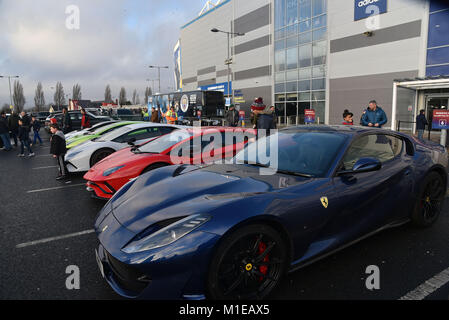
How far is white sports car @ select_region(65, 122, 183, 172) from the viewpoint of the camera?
7.21m

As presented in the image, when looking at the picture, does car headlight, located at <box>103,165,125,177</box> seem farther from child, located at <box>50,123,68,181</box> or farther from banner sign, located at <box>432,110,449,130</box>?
banner sign, located at <box>432,110,449,130</box>

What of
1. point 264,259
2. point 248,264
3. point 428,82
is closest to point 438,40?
point 428,82

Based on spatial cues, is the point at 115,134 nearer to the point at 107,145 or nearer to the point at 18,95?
the point at 107,145

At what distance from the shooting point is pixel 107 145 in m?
7.45

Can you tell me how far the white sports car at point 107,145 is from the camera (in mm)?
7207

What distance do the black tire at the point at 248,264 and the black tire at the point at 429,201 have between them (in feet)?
7.18

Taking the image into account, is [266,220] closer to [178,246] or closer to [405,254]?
[178,246]

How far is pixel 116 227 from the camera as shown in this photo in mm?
2418

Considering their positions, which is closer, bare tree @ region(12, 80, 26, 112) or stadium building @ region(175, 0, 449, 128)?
stadium building @ region(175, 0, 449, 128)

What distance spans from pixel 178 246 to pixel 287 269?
3.24 ft

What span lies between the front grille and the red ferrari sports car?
2762 millimetres

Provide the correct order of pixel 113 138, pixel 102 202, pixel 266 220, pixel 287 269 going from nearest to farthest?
pixel 266 220 < pixel 287 269 < pixel 102 202 < pixel 113 138

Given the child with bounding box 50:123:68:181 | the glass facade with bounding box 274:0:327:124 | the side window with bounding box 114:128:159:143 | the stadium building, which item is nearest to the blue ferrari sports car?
the side window with bounding box 114:128:159:143
